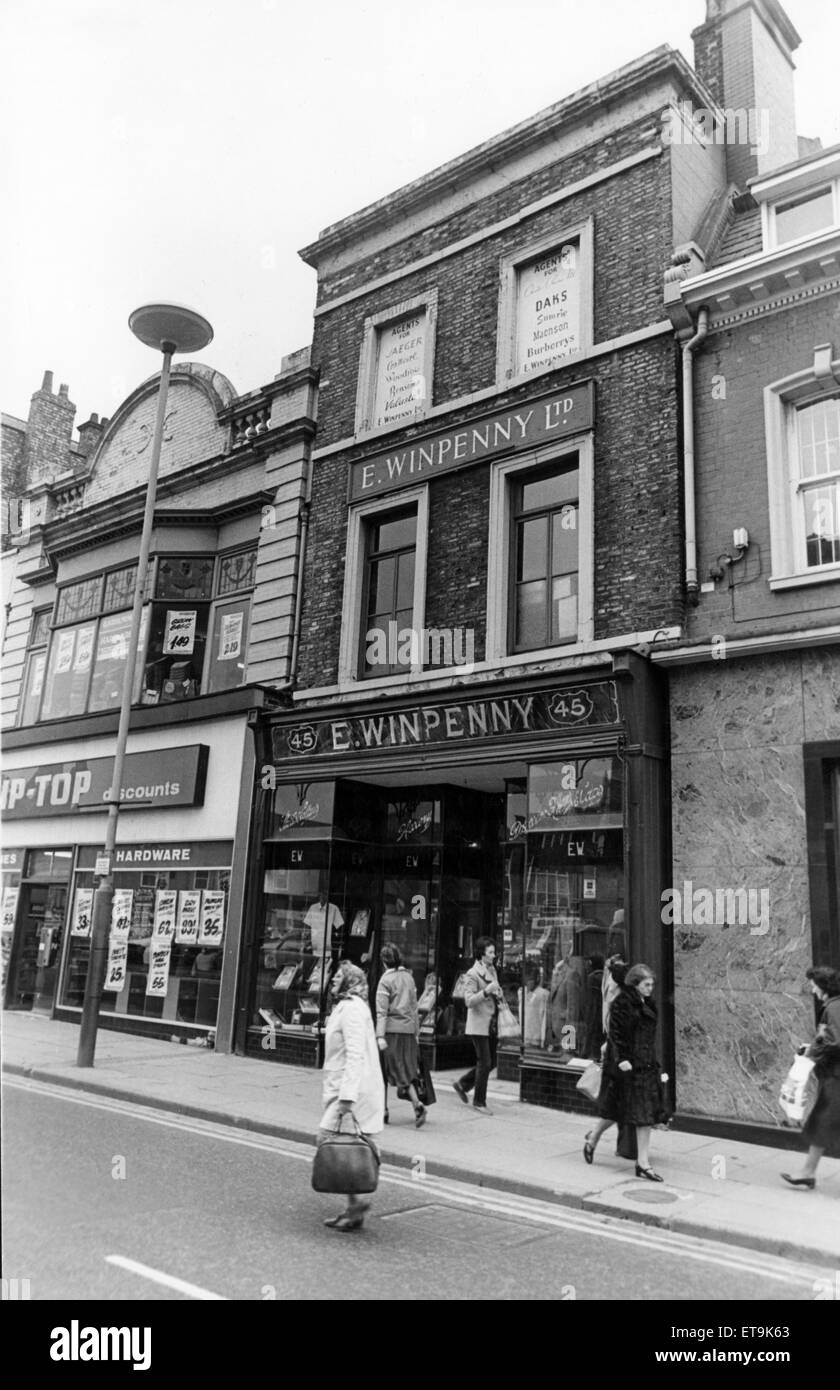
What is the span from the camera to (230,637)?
1719 cm

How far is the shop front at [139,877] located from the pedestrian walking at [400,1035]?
473 cm

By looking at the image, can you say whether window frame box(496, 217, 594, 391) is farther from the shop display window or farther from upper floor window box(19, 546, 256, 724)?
the shop display window

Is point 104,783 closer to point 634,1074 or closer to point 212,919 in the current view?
point 212,919

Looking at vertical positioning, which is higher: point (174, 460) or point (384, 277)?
point (384, 277)

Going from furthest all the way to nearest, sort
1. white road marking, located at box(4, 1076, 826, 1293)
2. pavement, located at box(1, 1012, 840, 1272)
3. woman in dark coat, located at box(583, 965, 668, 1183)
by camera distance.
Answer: woman in dark coat, located at box(583, 965, 668, 1183) < pavement, located at box(1, 1012, 840, 1272) < white road marking, located at box(4, 1076, 826, 1293)

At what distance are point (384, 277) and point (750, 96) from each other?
595cm

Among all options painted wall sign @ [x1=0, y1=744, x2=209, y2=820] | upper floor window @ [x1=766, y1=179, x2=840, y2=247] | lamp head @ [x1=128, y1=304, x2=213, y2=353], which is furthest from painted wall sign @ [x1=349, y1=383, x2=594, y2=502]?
painted wall sign @ [x1=0, y1=744, x2=209, y2=820]

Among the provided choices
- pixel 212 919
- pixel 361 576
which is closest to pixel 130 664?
pixel 361 576

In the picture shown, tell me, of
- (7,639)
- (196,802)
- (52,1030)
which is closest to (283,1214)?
(196,802)

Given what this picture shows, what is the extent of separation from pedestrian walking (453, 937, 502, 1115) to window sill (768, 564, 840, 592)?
5.30 metres

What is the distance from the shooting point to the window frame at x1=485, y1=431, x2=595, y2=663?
12266 mm

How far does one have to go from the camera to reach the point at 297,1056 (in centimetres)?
1405

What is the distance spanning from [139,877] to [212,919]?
209 cm
